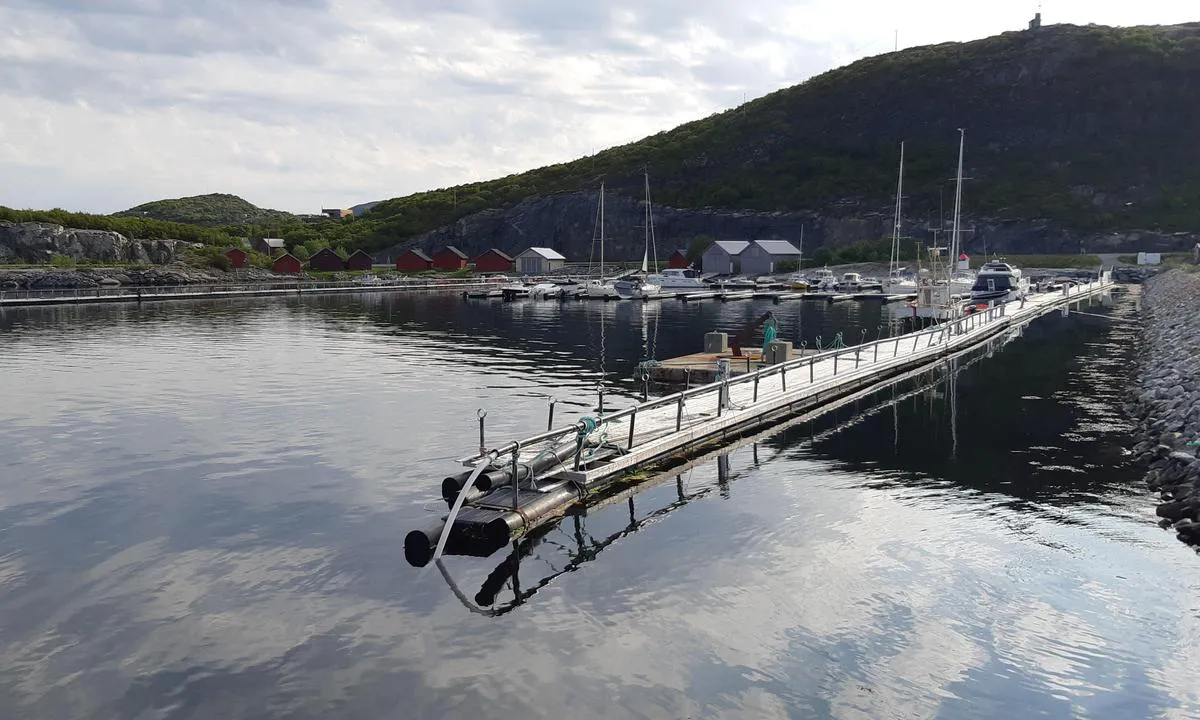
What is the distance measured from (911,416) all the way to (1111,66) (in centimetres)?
19730

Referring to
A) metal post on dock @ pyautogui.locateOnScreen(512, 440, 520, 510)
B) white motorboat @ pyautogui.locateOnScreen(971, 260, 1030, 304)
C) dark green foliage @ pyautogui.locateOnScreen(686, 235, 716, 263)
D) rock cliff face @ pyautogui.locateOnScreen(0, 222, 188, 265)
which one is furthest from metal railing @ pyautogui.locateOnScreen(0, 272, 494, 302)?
metal post on dock @ pyautogui.locateOnScreen(512, 440, 520, 510)

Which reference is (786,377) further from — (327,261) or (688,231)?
(688,231)

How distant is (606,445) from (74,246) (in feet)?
501

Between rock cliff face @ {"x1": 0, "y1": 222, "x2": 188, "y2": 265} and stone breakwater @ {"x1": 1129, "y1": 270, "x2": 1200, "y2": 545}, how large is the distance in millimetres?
149096

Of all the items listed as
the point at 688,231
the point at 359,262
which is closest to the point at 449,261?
the point at 359,262

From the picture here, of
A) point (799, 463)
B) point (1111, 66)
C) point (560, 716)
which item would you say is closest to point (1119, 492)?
point (799, 463)

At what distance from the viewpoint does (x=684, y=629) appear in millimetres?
14680

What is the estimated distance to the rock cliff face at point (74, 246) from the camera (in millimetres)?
144000

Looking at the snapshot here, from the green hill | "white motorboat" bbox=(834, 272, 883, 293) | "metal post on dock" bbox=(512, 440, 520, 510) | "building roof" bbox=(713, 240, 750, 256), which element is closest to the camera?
"metal post on dock" bbox=(512, 440, 520, 510)

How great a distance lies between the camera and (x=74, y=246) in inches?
5837

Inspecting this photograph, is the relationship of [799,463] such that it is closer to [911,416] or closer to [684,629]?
[911,416]

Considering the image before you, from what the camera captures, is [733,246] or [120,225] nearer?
[733,246]

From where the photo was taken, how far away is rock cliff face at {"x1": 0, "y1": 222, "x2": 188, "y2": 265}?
144000 millimetres

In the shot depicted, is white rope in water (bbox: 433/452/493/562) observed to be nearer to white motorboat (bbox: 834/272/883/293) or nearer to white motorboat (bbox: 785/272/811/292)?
white motorboat (bbox: 834/272/883/293)
